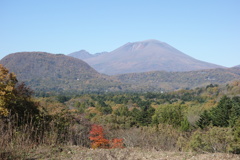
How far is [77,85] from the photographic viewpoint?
164 meters

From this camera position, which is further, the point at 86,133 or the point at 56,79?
the point at 56,79

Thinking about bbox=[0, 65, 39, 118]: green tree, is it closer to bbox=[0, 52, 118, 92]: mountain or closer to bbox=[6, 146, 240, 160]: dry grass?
bbox=[6, 146, 240, 160]: dry grass

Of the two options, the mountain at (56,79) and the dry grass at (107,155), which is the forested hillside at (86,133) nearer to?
the dry grass at (107,155)

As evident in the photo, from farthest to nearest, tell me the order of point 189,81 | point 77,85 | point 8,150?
point 189,81, point 77,85, point 8,150

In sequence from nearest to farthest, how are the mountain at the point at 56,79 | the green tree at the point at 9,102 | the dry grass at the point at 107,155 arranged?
the dry grass at the point at 107,155 < the green tree at the point at 9,102 < the mountain at the point at 56,79

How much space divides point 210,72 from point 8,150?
20394 cm

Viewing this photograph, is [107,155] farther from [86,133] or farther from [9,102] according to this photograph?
[86,133]

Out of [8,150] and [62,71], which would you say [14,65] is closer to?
[62,71]

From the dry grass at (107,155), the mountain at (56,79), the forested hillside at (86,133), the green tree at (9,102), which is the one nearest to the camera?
the dry grass at (107,155)

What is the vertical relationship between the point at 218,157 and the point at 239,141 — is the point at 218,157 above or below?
above

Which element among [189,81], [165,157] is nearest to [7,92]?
[165,157]

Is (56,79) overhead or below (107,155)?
below

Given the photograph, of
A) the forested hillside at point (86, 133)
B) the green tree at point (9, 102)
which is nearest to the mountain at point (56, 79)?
the forested hillside at point (86, 133)

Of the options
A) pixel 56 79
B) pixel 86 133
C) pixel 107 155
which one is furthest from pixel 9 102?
pixel 56 79
